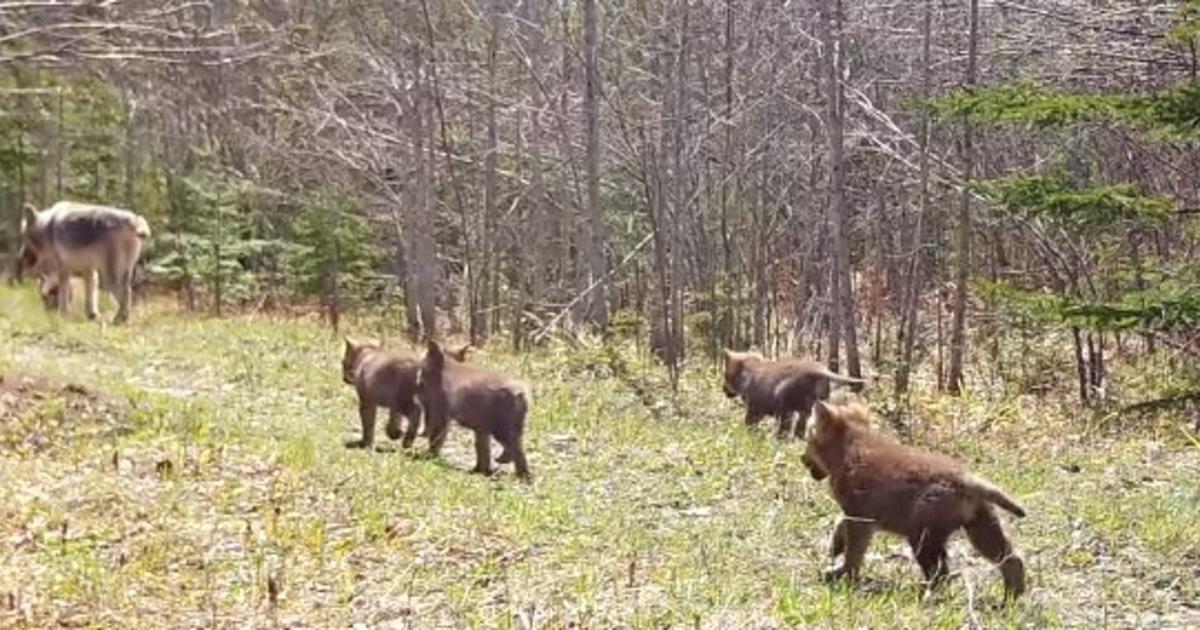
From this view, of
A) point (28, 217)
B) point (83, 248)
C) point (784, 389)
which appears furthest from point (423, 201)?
point (784, 389)

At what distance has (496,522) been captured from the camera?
8.44 m

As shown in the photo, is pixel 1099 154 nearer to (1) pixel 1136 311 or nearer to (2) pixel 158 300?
(1) pixel 1136 311

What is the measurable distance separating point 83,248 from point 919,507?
603 inches

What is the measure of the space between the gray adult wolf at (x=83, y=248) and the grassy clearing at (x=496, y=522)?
178 inches

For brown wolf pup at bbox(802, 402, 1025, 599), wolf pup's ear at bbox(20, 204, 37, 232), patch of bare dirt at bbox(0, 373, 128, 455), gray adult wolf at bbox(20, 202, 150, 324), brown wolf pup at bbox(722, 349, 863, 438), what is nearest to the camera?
brown wolf pup at bbox(802, 402, 1025, 599)

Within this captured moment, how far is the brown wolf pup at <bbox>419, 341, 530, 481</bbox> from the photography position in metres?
10.8

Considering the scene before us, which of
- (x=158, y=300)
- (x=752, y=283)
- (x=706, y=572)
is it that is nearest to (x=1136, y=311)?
(x=706, y=572)

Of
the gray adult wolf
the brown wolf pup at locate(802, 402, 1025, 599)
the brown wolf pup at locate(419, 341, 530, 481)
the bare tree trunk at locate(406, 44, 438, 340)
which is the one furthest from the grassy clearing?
the bare tree trunk at locate(406, 44, 438, 340)

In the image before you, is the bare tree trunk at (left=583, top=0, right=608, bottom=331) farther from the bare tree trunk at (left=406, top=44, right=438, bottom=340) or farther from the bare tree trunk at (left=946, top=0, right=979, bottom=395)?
the bare tree trunk at (left=946, top=0, right=979, bottom=395)

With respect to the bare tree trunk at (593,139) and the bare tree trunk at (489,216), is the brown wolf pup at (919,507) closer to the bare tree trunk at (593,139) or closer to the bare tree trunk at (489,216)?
the bare tree trunk at (593,139)

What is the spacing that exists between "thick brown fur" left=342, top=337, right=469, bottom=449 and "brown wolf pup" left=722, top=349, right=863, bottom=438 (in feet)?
11.2

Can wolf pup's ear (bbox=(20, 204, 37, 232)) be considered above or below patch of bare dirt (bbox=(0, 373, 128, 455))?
above

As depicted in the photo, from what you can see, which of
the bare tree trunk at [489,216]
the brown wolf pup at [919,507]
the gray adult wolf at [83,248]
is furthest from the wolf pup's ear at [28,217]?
the brown wolf pup at [919,507]

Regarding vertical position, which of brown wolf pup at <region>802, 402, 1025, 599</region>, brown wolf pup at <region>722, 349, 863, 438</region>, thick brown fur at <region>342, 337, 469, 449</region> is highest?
brown wolf pup at <region>802, 402, 1025, 599</region>
